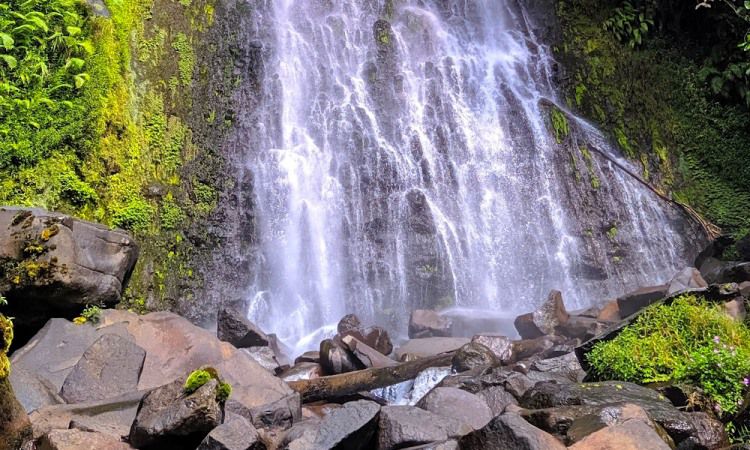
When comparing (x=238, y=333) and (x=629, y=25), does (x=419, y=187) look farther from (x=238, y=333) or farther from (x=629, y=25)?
(x=629, y=25)

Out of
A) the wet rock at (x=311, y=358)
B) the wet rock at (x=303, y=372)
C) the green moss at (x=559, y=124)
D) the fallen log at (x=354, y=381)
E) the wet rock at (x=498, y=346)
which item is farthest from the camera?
the green moss at (x=559, y=124)

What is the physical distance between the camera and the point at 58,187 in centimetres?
1041

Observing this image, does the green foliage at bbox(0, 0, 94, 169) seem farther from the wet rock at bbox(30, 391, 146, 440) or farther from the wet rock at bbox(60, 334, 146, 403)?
the wet rock at bbox(30, 391, 146, 440)

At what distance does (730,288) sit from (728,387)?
219 cm

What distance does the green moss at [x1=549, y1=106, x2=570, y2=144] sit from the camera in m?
14.8

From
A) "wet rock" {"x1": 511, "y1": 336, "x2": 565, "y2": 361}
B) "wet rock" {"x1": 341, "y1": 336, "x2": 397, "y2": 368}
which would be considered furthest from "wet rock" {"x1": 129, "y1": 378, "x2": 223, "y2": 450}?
"wet rock" {"x1": 511, "y1": 336, "x2": 565, "y2": 361}

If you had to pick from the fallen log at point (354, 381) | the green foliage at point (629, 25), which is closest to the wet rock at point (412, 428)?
the fallen log at point (354, 381)

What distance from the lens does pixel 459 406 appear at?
5629mm

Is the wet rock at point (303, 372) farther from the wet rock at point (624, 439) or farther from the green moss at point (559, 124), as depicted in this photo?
the green moss at point (559, 124)

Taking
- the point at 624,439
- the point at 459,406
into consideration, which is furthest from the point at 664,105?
the point at 624,439

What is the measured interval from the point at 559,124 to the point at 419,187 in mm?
4228

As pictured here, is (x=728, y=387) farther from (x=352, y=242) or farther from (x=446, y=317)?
(x=352, y=242)

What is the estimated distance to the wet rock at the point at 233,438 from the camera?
4.52 m

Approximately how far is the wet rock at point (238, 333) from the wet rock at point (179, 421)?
3824 millimetres
